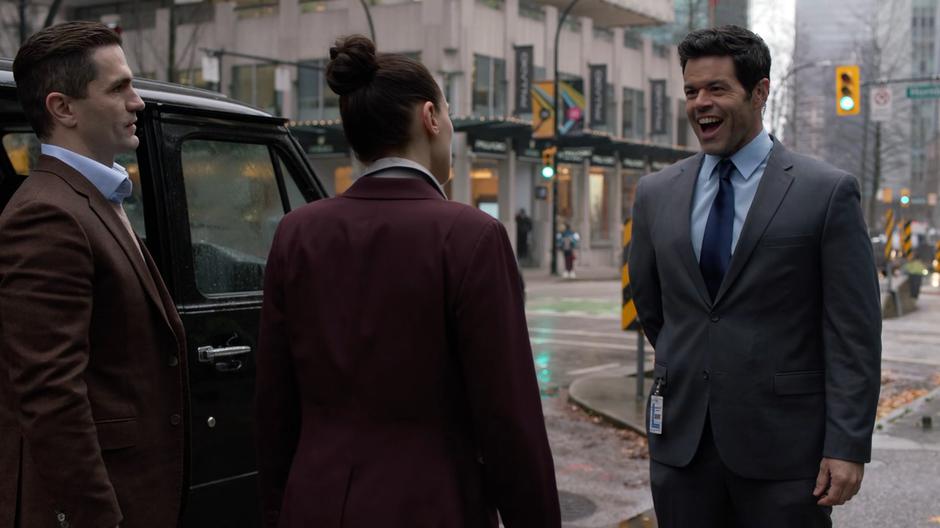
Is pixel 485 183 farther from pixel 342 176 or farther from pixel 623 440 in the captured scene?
pixel 623 440

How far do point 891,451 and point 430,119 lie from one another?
6356mm

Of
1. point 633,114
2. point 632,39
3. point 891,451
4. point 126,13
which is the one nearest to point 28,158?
point 891,451

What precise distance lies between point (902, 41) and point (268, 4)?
101 feet

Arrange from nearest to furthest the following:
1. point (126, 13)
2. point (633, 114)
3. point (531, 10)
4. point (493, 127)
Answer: point (493, 127), point (531, 10), point (126, 13), point (633, 114)

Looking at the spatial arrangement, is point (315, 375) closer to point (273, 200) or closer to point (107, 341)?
point (107, 341)

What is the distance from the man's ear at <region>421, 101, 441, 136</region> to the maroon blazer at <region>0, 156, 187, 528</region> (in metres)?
0.93

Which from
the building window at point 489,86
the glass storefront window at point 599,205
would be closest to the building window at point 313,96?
the building window at point 489,86

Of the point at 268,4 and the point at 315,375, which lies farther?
the point at 268,4

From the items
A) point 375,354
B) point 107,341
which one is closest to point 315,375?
point 375,354

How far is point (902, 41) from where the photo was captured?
50531 mm

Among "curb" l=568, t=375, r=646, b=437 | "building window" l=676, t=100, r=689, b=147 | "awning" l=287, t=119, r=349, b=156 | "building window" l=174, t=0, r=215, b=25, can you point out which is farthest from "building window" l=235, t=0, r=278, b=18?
"curb" l=568, t=375, r=646, b=437

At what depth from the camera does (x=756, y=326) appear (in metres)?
3.07

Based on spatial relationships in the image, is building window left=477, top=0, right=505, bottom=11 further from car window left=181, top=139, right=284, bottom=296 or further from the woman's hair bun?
the woman's hair bun

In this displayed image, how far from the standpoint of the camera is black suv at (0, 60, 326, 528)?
3.83m
